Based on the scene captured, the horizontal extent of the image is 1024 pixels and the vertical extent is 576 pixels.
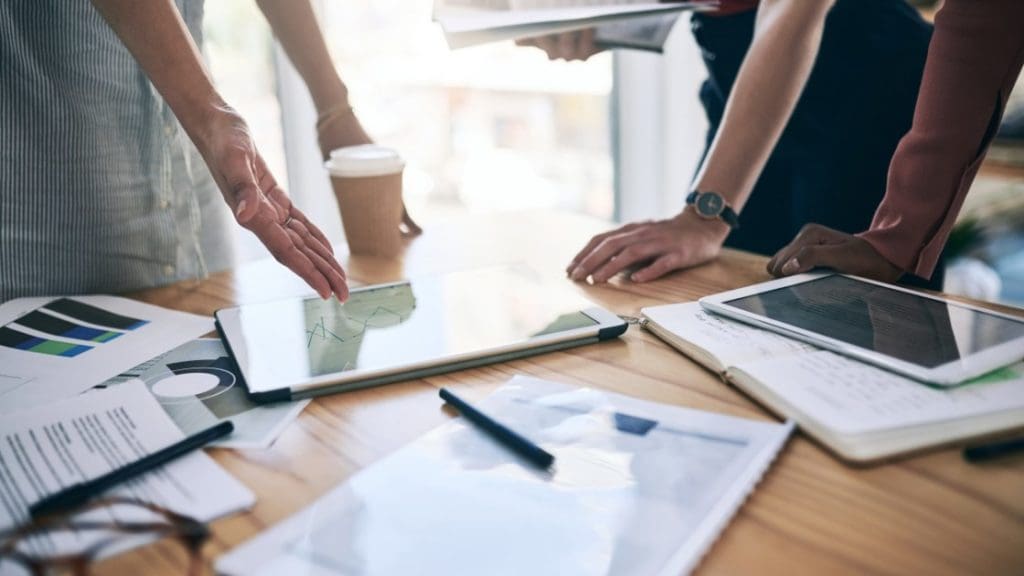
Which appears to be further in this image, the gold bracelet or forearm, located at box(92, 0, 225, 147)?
the gold bracelet

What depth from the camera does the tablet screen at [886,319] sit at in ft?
2.00

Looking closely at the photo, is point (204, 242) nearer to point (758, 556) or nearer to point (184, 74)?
point (184, 74)

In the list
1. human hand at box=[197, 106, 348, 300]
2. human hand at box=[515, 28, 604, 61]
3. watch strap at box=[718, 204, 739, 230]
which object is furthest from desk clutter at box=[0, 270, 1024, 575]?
human hand at box=[515, 28, 604, 61]

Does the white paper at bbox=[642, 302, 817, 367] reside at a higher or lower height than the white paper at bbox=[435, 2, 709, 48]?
lower

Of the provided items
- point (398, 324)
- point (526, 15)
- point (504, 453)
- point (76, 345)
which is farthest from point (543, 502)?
point (526, 15)

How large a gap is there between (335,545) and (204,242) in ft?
2.58

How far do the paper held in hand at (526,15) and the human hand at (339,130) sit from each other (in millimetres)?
221

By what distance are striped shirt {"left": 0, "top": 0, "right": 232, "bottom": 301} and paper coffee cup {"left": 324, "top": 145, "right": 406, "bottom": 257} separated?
201 millimetres

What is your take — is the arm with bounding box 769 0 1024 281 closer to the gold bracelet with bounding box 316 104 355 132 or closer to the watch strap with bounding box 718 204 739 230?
the watch strap with bounding box 718 204 739 230

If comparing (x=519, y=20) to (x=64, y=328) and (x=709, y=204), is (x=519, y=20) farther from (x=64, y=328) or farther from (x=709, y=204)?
(x=64, y=328)

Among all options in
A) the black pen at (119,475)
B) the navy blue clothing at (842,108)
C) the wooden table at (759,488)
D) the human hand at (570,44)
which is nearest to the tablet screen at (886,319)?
the wooden table at (759,488)

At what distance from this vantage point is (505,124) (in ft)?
7.75

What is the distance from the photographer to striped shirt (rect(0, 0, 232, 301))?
82 centimetres

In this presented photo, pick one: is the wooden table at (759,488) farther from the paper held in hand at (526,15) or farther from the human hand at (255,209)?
the paper held in hand at (526,15)
